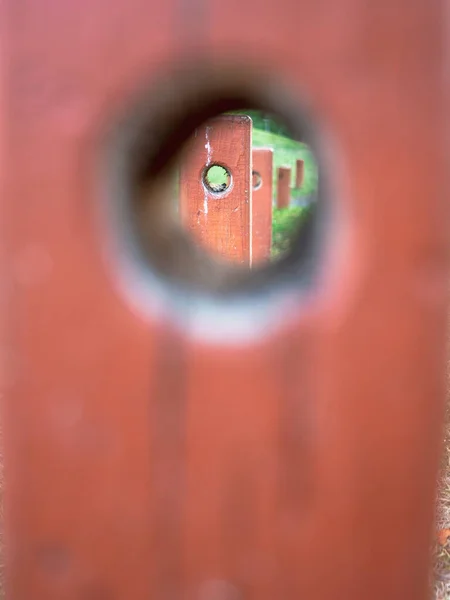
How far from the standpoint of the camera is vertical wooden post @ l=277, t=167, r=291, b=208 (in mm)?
5387

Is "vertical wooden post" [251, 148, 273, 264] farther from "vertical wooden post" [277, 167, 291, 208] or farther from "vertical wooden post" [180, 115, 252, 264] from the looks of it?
"vertical wooden post" [180, 115, 252, 264]

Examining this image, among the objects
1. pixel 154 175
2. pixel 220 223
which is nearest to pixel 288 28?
pixel 154 175

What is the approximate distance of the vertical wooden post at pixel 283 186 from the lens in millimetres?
5387

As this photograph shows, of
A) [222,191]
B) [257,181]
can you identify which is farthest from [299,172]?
[222,191]

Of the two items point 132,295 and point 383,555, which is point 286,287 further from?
point 383,555

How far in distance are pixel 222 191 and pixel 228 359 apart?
217 centimetres

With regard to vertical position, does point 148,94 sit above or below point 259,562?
above

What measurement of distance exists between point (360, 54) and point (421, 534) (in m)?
0.44

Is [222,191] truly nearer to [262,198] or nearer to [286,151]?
[262,198]

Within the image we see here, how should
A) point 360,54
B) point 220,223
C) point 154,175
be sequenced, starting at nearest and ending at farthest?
point 360,54 → point 154,175 → point 220,223

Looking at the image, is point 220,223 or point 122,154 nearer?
point 122,154

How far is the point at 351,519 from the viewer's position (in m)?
0.57

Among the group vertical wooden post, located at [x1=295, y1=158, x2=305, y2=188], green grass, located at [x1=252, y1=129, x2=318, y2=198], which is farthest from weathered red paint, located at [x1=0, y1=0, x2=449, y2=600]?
vertical wooden post, located at [x1=295, y1=158, x2=305, y2=188]

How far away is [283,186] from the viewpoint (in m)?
5.47
